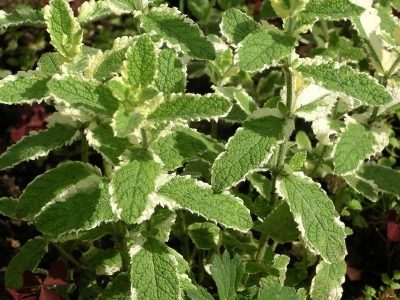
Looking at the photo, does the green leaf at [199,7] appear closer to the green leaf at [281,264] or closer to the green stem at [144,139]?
the green leaf at [281,264]

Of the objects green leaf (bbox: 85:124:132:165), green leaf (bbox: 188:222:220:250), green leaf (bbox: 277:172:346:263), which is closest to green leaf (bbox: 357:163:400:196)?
green leaf (bbox: 277:172:346:263)

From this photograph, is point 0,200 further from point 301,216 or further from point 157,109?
point 301,216

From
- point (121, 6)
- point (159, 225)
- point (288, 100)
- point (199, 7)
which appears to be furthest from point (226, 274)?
point (199, 7)

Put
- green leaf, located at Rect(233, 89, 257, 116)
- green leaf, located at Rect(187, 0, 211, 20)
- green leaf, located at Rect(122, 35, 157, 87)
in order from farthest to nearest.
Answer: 1. green leaf, located at Rect(187, 0, 211, 20)
2. green leaf, located at Rect(233, 89, 257, 116)
3. green leaf, located at Rect(122, 35, 157, 87)

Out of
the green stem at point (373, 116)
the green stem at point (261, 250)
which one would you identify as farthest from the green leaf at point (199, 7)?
the green stem at point (261, 250)

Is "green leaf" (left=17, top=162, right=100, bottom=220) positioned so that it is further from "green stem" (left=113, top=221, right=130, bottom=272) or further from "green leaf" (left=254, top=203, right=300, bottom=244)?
"green leaf" (left=254, top=203, right=300, bottom=244)
